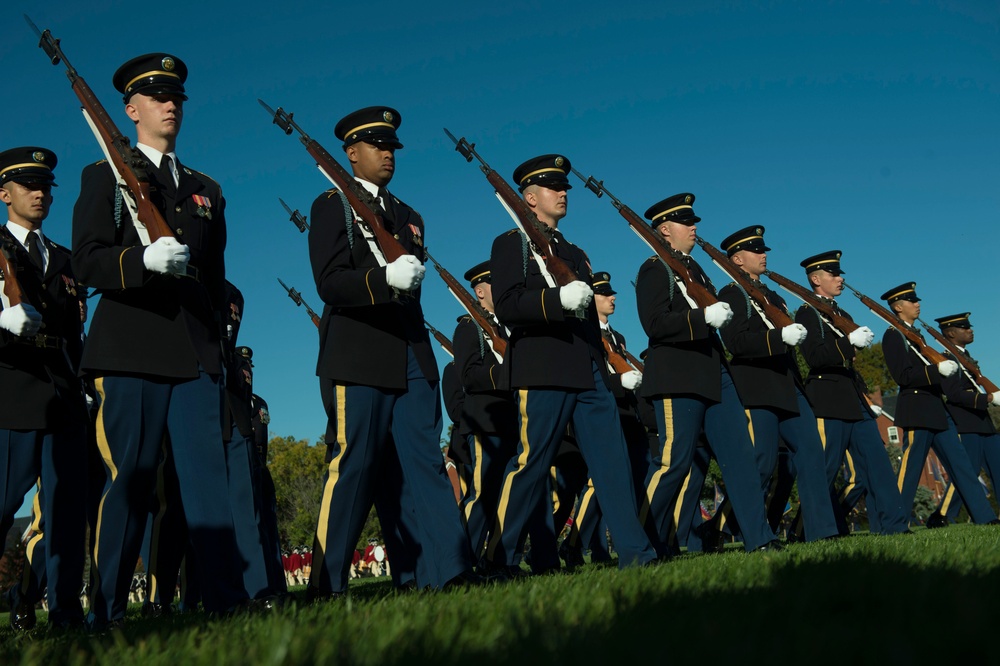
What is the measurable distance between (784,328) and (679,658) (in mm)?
6590

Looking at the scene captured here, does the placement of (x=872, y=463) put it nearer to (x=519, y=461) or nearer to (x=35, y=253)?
(x=519, y=461)

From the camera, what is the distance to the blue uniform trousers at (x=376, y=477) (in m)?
5.42

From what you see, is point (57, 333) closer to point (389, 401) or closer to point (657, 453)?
point (389, 401)

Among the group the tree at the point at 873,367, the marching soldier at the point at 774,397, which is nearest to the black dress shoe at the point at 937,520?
the marching soldier at the point at 774,397

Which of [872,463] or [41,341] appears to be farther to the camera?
[872,463]

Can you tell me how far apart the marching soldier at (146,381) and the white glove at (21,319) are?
771 mm

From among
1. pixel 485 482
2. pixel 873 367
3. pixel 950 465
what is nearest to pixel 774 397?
pixel 485 482

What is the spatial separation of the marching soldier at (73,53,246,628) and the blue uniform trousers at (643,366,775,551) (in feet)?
12.2

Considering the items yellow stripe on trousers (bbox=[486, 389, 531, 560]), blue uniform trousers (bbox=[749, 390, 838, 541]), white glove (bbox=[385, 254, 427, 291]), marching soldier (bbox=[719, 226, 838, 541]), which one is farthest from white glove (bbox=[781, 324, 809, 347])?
white glove (bbox=[385, 254, 427, 291])

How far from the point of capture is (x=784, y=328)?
8.58 metres

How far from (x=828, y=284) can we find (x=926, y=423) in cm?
241

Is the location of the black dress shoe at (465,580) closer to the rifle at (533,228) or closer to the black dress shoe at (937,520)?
Answer: the rifle at (533,228)

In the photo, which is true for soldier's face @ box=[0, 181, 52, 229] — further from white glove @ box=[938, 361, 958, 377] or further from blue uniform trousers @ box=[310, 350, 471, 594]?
white glove @ box=[938, 361, 958, 377]

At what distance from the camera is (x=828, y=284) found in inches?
440
